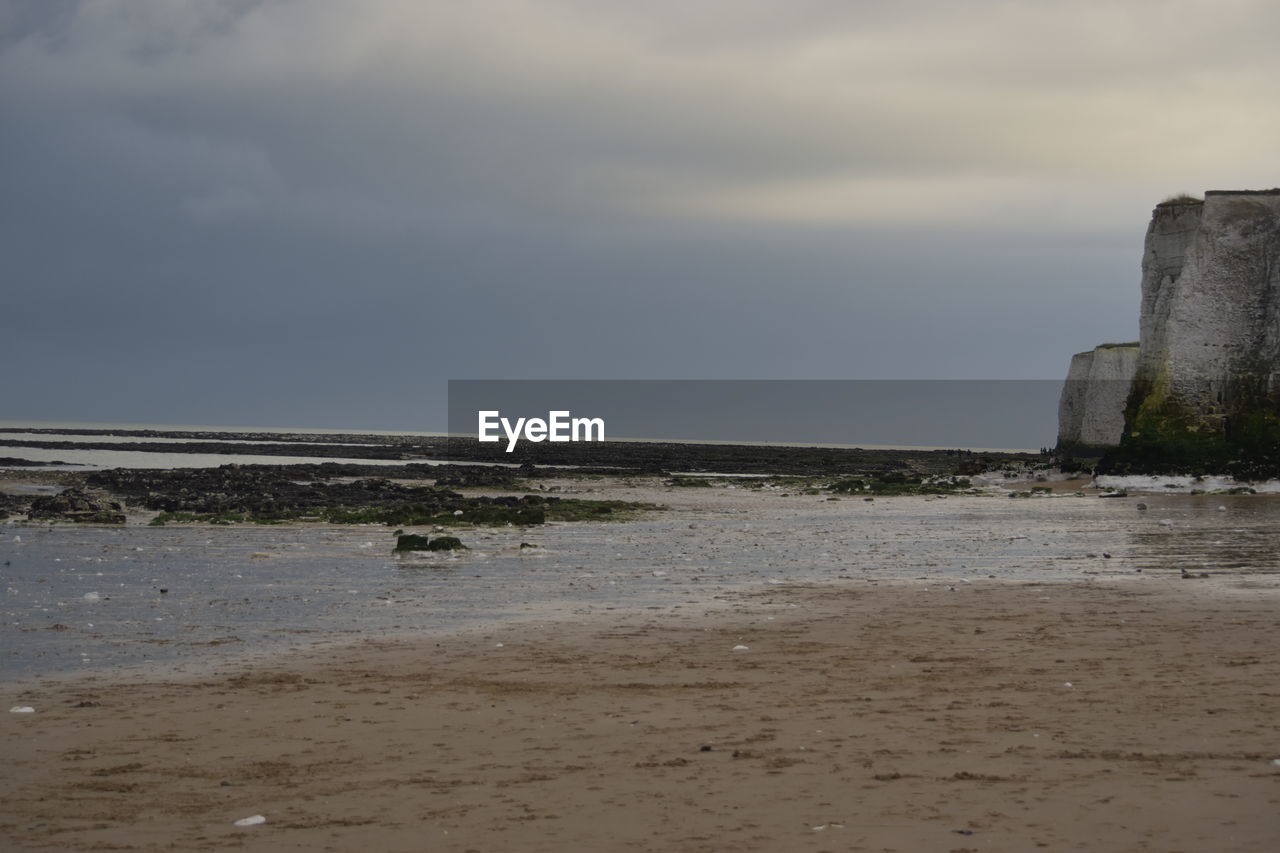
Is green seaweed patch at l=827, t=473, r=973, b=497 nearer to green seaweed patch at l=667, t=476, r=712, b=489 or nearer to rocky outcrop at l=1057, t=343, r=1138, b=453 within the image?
green seaweed patch at l=667, t=476, r=712, b=489

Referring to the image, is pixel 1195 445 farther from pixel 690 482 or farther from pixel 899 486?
pixel 690 482

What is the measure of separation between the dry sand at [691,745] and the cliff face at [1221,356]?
102ft

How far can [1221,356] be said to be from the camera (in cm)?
4197

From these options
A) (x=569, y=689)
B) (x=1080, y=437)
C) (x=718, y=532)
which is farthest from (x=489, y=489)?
(x=1080, y=437)

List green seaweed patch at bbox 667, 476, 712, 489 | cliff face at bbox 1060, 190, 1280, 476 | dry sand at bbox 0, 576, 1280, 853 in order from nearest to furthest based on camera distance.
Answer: dry sand at bbox 0, 576, 1280, 853, cliff face at bbox 1060, 190, 1280, 476, green seaweed patch at bbox 667, 476, 712, 489

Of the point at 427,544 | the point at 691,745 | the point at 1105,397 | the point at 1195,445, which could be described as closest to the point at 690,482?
the point at 1195,445

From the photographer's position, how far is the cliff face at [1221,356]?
40.6m

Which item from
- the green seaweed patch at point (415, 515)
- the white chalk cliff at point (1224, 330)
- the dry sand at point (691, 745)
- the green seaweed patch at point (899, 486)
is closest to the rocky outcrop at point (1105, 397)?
the green seaweed patch at point (899, 486)

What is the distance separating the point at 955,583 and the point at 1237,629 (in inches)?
214

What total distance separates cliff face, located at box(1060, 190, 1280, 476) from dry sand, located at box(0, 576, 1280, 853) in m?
31.0

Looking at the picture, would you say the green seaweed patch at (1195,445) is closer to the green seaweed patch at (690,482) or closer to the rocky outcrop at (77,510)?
the green seaweed patch at (690,482)

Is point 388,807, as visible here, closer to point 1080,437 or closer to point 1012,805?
point 1012,805

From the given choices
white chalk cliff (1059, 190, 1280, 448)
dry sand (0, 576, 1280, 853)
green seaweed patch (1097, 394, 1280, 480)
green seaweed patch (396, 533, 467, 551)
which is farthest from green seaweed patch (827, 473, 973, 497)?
dry sand (0, 576, 1280, 853)

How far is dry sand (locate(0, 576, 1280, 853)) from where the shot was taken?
6.66m
